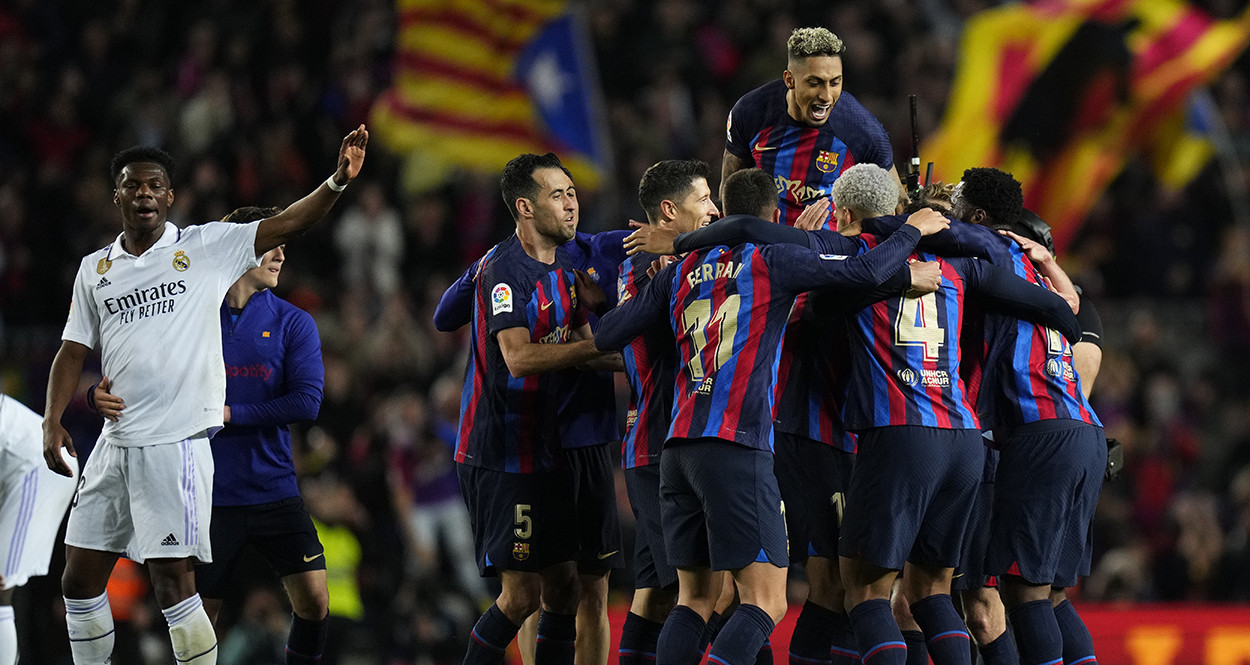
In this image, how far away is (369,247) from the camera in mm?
14750

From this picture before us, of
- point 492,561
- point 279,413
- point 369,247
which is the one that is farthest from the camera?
point 369,247

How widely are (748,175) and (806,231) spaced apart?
0.39 metres

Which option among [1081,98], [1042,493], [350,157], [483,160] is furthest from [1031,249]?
[483,160]

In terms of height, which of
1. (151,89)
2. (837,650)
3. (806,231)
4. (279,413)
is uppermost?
(151,89)

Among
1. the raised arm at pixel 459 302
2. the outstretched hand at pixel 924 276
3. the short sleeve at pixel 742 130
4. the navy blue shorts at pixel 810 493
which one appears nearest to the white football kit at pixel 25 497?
the raised arm at pixel 459 302

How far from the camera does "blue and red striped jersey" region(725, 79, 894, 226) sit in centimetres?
757

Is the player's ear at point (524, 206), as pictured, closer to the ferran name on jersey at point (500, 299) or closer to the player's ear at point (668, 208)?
the ferran name on jersey at point (500, 299)

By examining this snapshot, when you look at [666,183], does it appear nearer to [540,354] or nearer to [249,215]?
[540,354]

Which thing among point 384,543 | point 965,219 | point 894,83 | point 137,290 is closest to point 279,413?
point 137,290

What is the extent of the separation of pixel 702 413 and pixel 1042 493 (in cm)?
173

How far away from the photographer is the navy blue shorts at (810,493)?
6.82 meters

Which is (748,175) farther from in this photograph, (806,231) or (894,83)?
(894,83)

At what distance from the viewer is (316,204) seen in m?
6.73

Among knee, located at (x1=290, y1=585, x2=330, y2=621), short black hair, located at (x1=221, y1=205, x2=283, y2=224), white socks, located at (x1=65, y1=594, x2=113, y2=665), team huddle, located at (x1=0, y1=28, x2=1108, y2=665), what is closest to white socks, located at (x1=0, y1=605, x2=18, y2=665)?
team huddle, located at (x1=0, y1=28, x2=1108, y2=665)
